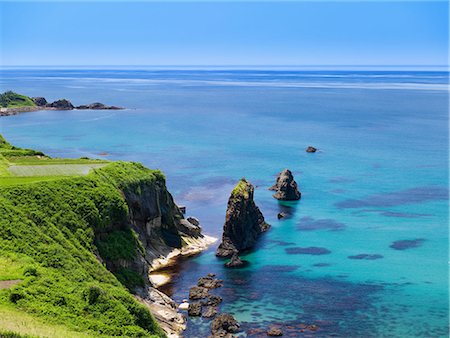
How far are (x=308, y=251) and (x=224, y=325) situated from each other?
29.0 m

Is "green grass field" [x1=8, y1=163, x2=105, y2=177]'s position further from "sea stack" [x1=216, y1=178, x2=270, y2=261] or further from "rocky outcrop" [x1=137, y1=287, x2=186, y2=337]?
"rocky outcrop" [x1=137, y1=287, x2=186, y2=337]

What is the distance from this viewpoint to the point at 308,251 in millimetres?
84938

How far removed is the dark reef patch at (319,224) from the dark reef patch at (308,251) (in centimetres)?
928

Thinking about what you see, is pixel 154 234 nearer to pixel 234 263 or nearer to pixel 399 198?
pixel 234 263

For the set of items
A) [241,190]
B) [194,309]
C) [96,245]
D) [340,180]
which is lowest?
[194,309]

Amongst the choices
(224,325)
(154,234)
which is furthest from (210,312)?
(154,234)

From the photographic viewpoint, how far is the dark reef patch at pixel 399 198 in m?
109

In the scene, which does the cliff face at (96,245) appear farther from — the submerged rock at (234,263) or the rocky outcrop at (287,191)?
the rocky outcrop at (287,191)

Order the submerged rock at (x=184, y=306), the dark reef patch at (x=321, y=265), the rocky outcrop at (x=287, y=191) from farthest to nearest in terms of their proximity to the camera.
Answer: the rocky outcrop at (x=287, y=191) < the dark reef patch at (x=321, y=265) < the submerged rock at (x=184, y=306)

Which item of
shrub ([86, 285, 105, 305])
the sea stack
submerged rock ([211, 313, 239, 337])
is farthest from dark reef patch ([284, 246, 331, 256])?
shrub ([86, 285, 105, 305])

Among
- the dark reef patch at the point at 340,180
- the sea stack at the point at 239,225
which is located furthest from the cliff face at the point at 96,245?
the dark reef patch at the point at 340,180

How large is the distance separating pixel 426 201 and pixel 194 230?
4606 cm

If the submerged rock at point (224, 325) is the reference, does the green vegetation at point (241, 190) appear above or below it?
above

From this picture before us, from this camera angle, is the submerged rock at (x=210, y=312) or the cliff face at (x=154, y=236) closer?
the submerged rock at (x=210, y=312)
